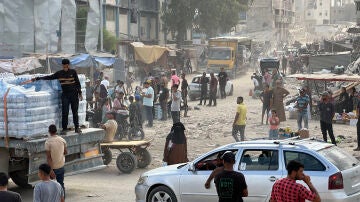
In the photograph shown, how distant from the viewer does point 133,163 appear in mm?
16031

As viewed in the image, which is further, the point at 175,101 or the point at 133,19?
the point at 133,19

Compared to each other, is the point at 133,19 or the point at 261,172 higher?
the point at 133,19

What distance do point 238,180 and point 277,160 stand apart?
8.36 ft

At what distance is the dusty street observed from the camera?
46.2 feet

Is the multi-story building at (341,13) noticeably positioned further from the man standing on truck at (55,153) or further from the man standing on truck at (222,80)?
the man standing on truck at (55,153)

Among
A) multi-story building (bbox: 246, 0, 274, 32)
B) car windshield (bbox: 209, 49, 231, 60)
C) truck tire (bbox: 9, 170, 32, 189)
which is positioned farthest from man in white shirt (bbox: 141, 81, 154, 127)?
multi-story building (bbox: 246, 0, 274, 32)

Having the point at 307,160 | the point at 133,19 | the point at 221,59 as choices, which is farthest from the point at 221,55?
the point at 307,160

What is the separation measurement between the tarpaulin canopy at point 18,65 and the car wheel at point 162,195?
18.2m

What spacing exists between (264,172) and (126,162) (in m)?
5.97

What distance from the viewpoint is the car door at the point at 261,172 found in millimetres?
10586

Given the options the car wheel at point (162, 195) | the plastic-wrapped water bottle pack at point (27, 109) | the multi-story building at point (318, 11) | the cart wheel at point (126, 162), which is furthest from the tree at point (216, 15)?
the multi-story building at point (318, 11)

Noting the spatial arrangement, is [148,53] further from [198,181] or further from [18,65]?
[198,181]

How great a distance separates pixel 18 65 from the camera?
29.5 meters

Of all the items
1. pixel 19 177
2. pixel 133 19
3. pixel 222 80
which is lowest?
pixel 19 177
